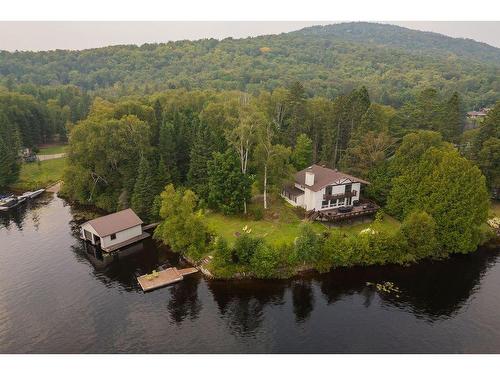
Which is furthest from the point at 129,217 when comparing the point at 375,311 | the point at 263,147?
the point at 375,311

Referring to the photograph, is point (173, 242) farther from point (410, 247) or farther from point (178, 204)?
point (410, 247)

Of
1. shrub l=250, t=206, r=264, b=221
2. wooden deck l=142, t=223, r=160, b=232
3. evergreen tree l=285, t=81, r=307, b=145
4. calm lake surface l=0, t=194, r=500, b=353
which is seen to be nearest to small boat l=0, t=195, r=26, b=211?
calm lake surface l=0, t=194, r=500, b=353

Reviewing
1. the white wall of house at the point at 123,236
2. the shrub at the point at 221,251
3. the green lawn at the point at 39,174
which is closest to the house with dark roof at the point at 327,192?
the shrub at the point at 221,251

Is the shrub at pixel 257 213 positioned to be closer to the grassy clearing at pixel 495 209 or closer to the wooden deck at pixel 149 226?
the wooden deck at pixel 149 226

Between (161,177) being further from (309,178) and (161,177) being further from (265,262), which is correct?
(265,262)

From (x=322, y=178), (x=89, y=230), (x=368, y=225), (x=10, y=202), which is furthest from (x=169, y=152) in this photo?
(x=368, y=225)

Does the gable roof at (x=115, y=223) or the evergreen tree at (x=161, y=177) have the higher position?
the evergreen tree at (x=161, y=177)
